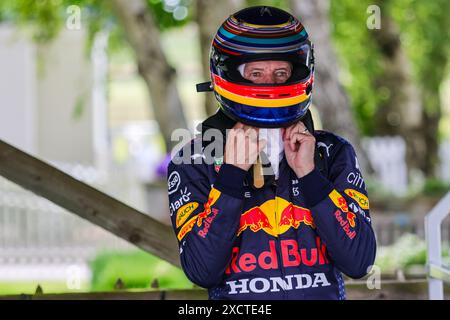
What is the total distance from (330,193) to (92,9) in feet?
29.5

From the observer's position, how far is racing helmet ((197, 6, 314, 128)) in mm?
3102

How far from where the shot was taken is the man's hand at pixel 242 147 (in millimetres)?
2984

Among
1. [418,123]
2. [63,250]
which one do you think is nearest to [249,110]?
[63,250]

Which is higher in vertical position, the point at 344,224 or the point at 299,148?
the point at 299,148

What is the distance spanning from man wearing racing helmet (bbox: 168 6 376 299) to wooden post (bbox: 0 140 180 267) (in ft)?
2.66

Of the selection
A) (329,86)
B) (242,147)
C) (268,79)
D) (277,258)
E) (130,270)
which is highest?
(329,86)

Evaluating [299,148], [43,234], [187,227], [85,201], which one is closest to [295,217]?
[299,148]

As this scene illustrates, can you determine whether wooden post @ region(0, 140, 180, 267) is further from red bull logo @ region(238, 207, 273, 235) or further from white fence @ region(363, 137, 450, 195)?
white fence @ region(363, 137, 450, 195)

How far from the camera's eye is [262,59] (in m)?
3.12

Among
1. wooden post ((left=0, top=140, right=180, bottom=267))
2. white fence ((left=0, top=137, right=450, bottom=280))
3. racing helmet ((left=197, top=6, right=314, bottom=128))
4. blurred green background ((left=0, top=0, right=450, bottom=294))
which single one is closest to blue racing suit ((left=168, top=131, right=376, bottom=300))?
racing helmet ((left=197, top=6, right=314, bottom=128))

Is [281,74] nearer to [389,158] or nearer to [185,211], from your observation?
[185,211]

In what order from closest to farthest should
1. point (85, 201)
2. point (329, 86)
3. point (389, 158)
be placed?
1. point (85, 201)
2. point (329, 86)
3. point (389, 158)

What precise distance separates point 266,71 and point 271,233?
0.49 meters

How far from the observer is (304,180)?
9.91 feet
